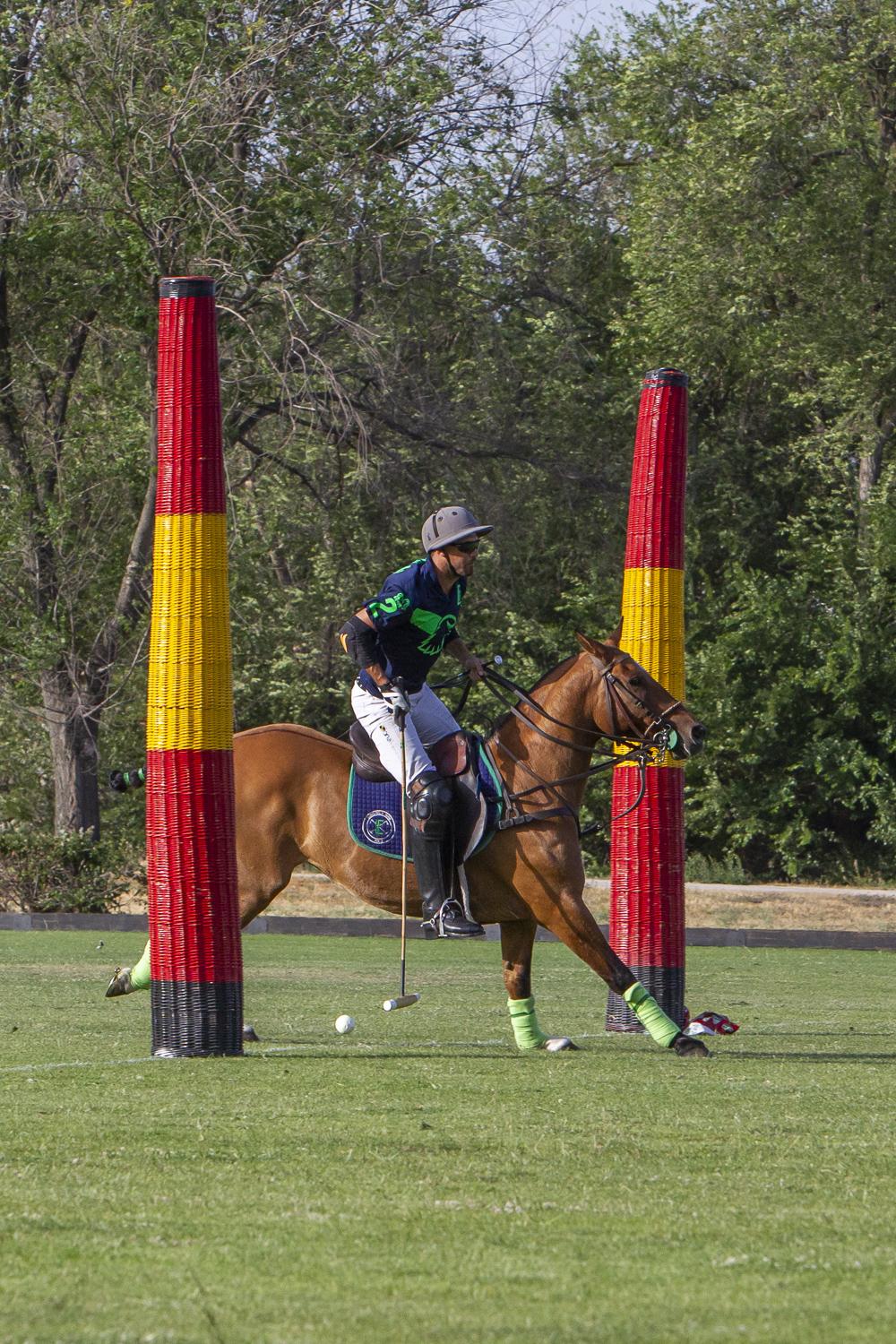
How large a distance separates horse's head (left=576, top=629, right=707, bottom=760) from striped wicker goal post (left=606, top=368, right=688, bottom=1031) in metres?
1.39

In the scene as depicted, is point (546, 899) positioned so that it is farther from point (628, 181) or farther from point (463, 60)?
point (628, 181)

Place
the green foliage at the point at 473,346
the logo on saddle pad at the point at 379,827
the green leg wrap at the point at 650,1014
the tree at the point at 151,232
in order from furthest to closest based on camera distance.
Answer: the green foliage at the point at 473,346
the tree at the point at 151,232
the logo on saddle pad at the point at 379,827
the green leg wrap at the point at 650,1014

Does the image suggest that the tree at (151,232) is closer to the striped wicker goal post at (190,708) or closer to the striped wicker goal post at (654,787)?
the striped wicker goal post at (654,787)

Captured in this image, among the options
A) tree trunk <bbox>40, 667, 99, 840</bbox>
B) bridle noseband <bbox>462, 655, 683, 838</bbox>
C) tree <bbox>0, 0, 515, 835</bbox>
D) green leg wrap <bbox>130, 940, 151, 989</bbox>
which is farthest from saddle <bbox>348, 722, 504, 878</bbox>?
tree trunk <bbox>40, 667, 99, 840</bbox>

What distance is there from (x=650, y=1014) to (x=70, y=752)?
20.2m

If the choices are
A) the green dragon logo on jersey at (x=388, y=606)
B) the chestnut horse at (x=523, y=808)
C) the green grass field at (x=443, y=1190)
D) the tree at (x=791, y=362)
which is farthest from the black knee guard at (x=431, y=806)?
the tree at (x=791, y=362)

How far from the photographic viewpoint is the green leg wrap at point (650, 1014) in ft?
32.2

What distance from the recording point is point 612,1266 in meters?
4.84

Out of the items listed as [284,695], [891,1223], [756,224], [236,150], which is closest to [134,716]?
[284,695]

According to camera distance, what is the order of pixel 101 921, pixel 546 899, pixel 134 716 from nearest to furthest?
pixel 546 899
pixel 101 921
pixel 134 716

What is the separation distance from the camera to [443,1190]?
19.2ft

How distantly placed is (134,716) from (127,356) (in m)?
6.20

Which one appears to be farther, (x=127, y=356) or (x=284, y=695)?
(x=284, y=695)

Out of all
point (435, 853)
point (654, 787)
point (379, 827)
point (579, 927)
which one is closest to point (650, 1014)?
point (579, 927)
